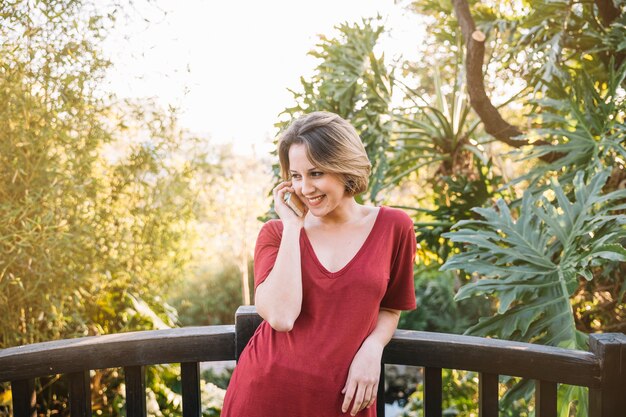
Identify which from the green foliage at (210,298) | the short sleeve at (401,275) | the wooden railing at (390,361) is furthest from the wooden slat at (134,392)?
the green foliage at (210,298)

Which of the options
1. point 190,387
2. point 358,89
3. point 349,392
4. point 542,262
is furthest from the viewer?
point 358,89

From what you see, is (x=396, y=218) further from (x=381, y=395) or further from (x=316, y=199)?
(x=381, y=395)

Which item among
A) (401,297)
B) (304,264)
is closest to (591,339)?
(401,297)

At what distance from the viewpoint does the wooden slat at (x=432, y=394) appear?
155cm

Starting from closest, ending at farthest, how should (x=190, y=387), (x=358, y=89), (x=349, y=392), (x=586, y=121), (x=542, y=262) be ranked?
(x=349, y=392) < (x=190, y=387) < (x=542, y=262) < (x=586, y=121) < (x=358, y=89)

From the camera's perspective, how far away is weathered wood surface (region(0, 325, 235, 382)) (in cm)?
153

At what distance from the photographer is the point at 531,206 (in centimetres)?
234

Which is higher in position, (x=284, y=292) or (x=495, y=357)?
(x=284, y=292)

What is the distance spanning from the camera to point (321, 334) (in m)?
1.35

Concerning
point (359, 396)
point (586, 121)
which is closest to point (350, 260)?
point (359, 396)

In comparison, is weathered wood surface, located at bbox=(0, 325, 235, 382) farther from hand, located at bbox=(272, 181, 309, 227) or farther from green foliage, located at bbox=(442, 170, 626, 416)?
green foliage, located at bbox=(442, 170, 626, 416)

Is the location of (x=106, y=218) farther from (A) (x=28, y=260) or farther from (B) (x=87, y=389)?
(B) (x=87, y=389)

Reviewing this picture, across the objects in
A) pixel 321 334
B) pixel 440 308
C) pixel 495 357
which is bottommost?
pixel 440 308

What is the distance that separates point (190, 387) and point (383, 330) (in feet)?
1.94
